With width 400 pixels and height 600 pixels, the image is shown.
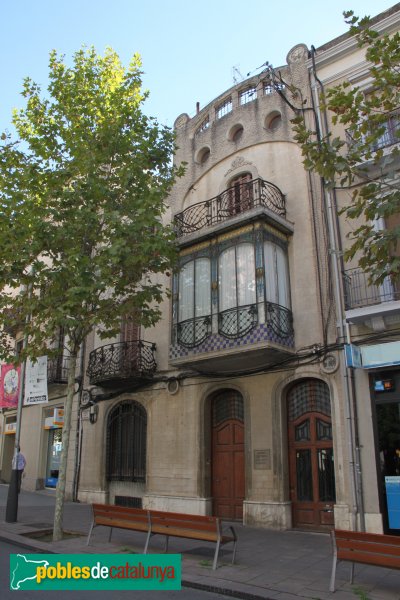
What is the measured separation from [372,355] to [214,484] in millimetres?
5973

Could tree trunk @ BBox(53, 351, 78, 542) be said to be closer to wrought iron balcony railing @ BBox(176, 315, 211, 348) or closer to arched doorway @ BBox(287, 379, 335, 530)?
wrought iron balcony railing @ BBox(176, 315, 211, 348)

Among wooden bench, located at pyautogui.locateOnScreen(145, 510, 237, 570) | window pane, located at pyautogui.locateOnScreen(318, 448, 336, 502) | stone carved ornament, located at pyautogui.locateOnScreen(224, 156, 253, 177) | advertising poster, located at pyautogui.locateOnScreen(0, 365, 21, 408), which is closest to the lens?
wooden bench, located at pyautogui.locateOnScreen(145, 510, 237, 570)

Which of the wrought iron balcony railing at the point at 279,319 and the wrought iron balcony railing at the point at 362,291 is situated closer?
the wrought iron balcony railing at the point at 362,291

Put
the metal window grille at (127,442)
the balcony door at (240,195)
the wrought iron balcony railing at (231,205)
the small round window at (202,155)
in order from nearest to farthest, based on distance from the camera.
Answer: the wrought iron balcony railing at (231,205) < the balcony door at (240,195) < the metal window grille at (127,442) < the small round window at (202,155)

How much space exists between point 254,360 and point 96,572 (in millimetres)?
6434

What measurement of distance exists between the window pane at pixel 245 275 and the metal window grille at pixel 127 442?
5.71 meters

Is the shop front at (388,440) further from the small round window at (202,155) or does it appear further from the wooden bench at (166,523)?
the small round window at (202,155)

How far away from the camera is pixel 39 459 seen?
66.1 ft

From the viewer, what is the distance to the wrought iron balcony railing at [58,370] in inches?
739

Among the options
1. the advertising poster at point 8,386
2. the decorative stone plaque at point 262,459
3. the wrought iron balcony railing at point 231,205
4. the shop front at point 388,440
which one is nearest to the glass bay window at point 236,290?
the wrought iron balcony railing at point 231,205

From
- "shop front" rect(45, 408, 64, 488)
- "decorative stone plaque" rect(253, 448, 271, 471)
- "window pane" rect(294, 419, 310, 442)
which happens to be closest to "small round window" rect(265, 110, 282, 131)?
"window pane" rect(294, 419, 310, 442)

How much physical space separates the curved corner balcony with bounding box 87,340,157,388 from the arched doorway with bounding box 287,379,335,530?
486 centimetres

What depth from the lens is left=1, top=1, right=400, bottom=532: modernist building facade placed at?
11.2m

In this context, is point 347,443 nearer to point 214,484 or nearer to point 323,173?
point 214,484
